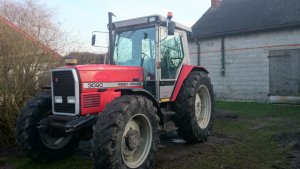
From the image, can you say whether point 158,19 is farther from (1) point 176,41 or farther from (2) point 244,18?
(2) point 244,18

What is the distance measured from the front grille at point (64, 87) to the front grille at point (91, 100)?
204 mm

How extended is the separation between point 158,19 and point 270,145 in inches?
130

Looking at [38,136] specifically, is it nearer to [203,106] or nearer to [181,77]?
[181,77]

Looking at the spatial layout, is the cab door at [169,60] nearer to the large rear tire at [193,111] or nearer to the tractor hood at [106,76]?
the large rear tire at [193,111]

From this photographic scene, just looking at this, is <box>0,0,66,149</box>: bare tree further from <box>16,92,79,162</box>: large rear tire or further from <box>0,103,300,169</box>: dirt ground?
<box>16,92,79,162</box>: large rear tire

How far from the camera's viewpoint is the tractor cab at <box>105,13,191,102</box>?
6027 mm

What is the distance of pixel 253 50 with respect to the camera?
14.5 m

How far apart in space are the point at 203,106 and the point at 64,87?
11.2ft

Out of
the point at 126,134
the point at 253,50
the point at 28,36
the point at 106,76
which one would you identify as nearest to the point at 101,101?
the point at 106,76

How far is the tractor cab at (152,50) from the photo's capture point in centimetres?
603

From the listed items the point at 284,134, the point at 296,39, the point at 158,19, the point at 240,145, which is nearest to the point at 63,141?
the point at 158,19

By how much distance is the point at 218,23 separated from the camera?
16.5 meters

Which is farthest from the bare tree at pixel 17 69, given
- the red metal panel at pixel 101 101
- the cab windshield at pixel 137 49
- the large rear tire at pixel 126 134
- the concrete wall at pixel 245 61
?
the concrete wall at pixel 245 61

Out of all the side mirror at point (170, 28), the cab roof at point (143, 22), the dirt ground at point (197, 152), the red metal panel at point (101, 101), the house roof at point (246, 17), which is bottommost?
the dirt ground at point (197, 152)
